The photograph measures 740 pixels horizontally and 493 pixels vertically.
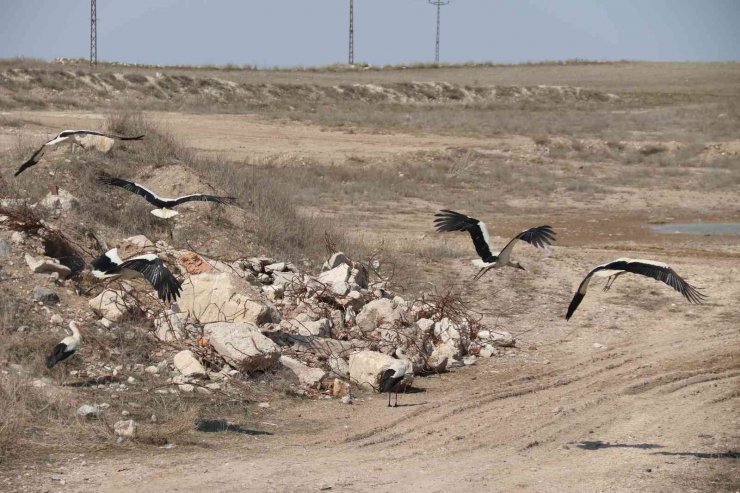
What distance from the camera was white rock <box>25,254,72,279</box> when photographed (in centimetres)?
1021

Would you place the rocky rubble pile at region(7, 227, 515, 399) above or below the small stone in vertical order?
below

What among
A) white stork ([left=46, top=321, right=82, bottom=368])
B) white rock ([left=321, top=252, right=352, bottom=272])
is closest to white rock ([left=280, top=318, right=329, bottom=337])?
white rock ([left=321, top=252, right=352, bottom=272])

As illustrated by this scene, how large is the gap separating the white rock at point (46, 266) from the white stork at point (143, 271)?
5.58 ft

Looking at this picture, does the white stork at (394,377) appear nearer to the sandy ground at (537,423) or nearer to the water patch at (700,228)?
the sandy ground at (537,423)

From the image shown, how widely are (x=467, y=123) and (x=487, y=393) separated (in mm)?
30026

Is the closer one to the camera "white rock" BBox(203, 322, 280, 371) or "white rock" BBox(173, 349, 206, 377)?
"white rock" BBox(173, 349, 206, 377)

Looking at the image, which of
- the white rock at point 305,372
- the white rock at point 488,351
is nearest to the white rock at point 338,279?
the white rock at point 488,351

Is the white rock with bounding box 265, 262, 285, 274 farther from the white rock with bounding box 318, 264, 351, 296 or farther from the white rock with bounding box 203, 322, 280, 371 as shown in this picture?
Answer: the white rock with bounding box 203, 322, 280, 371

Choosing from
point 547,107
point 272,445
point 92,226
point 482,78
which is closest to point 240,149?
point 92,226

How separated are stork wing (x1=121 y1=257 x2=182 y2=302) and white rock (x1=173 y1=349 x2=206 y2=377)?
98 centimetres

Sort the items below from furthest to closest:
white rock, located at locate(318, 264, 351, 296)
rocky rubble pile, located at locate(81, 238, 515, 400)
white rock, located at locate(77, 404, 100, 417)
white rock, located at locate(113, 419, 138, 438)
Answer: white rock, located at locate(318, 264, 351, 296) → rocky rubble pile, located at locate(81, 238, 515, 400) → white rock, located at locate(77, 404, 100, 417) → white rock, located at locate(113, 419, 138, 438)

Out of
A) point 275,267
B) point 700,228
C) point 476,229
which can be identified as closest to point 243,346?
point 476,229

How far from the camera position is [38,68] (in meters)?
43.8

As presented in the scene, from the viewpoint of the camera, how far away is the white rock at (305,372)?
9.79 metres
